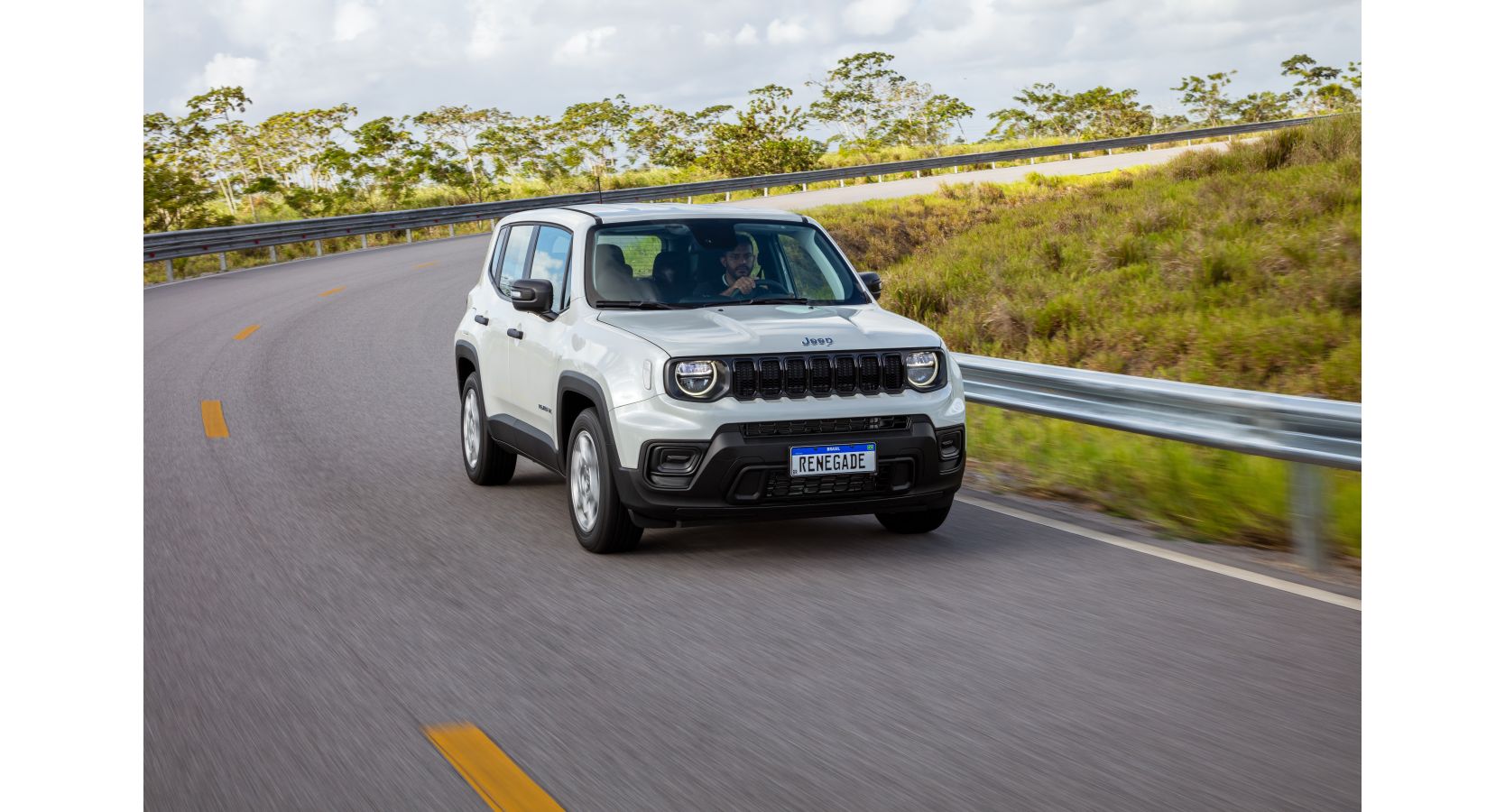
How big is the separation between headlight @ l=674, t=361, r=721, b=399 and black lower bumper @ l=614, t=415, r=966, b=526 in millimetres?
209

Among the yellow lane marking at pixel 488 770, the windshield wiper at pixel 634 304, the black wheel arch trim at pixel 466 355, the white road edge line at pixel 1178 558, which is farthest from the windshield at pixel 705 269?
the yellow lane marking at pixel 488 770

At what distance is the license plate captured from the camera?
6.51 meters

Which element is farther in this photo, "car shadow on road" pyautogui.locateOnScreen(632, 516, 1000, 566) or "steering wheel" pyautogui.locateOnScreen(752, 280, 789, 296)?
"steering wheel" pyautogui.locateOnScreen(752, 280, 789, 296)

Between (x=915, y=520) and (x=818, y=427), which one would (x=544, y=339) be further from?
(x=915, y=520)

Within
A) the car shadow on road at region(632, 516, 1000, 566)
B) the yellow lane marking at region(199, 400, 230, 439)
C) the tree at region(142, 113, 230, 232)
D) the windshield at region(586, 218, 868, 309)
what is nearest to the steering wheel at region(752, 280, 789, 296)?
the windshield at region(586, 218, 868, 309)

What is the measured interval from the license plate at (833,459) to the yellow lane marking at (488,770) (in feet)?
8.02

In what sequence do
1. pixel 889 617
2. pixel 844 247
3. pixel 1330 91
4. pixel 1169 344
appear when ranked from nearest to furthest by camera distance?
pixel 889 617
pixel 1169 344
pixel 844 247
pixel 1330 91

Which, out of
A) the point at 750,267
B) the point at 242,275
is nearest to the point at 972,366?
the point at 750,267

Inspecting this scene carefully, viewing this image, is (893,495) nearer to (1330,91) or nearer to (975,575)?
(975,575)

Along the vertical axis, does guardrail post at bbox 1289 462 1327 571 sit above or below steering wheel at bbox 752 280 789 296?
below

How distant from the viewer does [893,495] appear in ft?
22.2

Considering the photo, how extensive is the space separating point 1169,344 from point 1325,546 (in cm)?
635

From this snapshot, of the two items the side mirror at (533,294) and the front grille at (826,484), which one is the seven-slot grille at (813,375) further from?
the side mirror at (533,294)

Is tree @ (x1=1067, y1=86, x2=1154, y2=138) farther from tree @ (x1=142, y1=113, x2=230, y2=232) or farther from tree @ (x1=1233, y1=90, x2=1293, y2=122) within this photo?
tree @ (x1=142, y1=113, x2=230, y2=232)
